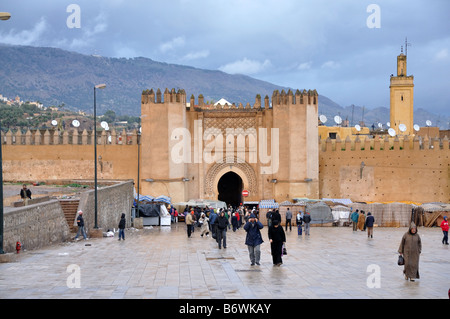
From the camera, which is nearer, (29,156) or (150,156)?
(150,156)

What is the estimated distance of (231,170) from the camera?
111 feet

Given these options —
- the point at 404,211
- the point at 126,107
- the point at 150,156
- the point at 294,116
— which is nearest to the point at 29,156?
the point at 150,156

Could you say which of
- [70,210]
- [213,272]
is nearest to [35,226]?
[70,210]

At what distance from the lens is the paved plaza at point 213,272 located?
31.4 ft

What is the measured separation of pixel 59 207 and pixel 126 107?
18285 centimetres

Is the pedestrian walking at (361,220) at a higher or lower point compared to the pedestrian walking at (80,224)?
lower

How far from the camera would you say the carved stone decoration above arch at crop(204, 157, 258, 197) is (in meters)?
33.7

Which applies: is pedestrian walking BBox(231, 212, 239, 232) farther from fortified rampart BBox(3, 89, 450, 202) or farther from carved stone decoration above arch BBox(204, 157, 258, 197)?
carved stone decoration above arch BBox(204, 157, 258, 197)

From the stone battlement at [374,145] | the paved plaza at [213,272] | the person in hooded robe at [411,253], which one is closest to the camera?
the paved plaza at [213,272]

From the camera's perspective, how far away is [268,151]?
110 feet

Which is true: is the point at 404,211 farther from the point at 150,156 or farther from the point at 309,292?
the point at 309,292

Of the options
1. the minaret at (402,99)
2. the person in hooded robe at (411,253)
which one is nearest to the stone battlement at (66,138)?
the person in hooded robe at (411,253)

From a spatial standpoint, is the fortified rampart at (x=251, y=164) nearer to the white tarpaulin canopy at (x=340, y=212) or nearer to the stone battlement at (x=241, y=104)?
the stone battlement at (x=241, y=104)

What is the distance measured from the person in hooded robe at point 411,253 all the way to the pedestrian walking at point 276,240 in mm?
2505
